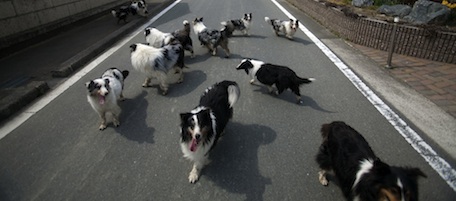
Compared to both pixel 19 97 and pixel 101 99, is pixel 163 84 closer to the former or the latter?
pixel 101 99

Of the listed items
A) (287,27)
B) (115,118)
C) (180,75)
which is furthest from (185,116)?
(287,27)

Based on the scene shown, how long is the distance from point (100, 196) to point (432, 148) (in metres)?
4.12

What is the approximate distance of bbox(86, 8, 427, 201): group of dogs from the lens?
2195 millimetres

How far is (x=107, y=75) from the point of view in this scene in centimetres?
474

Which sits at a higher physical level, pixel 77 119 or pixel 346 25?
pixel 346 25

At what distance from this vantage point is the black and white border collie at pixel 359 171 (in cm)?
210

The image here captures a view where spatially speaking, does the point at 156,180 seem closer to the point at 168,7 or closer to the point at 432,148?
the point at 432,148

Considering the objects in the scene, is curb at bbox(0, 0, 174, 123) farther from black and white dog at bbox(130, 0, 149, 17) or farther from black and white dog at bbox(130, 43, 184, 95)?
black and white dog at bbox(130, 0, 149, 17)

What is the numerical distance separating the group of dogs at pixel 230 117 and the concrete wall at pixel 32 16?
4407mm

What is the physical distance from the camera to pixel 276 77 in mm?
4922

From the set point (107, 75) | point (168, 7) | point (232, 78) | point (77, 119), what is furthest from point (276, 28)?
point (168, 7)

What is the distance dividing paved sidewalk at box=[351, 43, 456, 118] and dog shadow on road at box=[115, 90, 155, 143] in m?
4.68

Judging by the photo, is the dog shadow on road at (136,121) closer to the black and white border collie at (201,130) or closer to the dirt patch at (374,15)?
the black and white border collie at (201,130)

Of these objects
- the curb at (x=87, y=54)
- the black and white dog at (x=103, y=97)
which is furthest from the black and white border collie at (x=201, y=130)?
the curb at (x=87, y=54)
